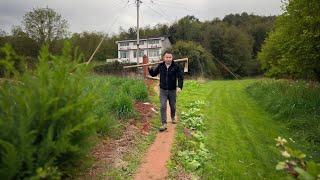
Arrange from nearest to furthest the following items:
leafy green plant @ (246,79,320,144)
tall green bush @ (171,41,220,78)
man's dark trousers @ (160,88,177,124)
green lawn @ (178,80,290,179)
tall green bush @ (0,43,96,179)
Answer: tall green bush @ (0,43,96,179), green lawn @ (178,80,290,179), man's dark trousers @ (160,88,177,124), leafy green plant @ (246,79,320,144), tall green bush @ (171,41,220,78)

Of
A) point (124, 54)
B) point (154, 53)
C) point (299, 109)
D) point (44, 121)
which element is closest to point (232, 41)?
point (154, 53)

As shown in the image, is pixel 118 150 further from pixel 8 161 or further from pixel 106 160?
pixel 8 161

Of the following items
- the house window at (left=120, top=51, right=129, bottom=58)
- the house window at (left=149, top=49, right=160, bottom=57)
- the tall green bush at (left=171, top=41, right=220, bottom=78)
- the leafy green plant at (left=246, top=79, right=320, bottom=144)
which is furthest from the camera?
the house window at (left=120, top=51, right=129, bottom=58)

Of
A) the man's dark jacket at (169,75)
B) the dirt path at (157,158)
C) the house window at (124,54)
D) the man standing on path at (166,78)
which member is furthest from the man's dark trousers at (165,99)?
the house window at (124,54)

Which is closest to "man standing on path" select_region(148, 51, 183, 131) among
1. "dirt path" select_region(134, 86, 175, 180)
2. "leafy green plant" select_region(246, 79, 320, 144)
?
"dirt path" select_region(134, 86, 175, 180)

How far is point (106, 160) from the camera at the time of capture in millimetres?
8180

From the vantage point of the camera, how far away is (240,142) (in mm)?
11438

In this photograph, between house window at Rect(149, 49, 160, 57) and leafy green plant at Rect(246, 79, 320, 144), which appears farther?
house window at Rect(149, 49, 160, 57)

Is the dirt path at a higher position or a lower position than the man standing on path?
lower

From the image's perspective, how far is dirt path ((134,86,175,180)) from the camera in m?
7.89

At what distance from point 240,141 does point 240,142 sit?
0.10m

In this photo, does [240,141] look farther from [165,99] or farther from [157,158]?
[157,158]

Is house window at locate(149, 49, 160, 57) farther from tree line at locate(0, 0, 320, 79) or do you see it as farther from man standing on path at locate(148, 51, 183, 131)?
man standing on path at locate(148, 51, 183, 131)

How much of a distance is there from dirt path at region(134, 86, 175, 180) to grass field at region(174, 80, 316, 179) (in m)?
0.80
